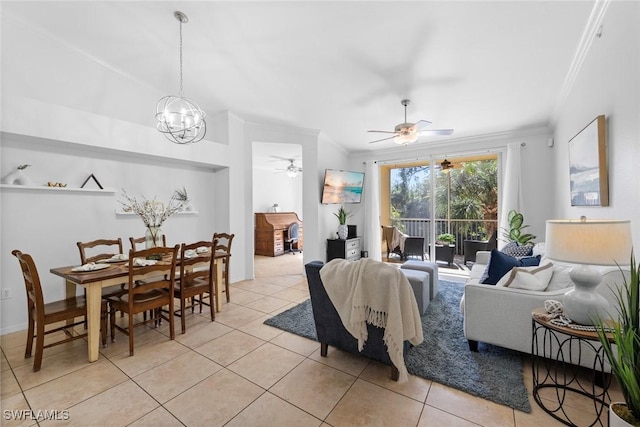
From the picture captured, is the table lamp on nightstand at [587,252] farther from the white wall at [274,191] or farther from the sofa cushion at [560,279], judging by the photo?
the white wall at [274,191]

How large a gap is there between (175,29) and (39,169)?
7.13 feet

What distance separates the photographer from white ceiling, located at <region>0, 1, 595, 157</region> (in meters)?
2.23

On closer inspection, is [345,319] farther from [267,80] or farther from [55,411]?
[267,80]

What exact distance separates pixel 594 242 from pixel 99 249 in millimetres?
4766

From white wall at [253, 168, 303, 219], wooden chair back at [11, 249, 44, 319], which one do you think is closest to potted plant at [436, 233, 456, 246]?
white wall at [253, 168, 303, 219]

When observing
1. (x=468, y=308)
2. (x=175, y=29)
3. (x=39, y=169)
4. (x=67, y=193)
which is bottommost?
(x=468, y=308)

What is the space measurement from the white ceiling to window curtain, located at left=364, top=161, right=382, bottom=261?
6.56 ft

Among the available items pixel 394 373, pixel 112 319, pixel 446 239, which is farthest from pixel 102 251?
pixel 446 239

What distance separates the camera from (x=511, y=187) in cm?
455

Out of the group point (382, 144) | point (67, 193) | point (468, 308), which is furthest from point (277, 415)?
point (382, 144)

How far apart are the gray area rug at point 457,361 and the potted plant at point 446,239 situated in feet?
8.64

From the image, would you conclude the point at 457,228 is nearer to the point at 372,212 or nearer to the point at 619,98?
the point at 372,212

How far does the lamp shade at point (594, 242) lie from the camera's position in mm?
1434

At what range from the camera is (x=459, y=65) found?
110 inches
